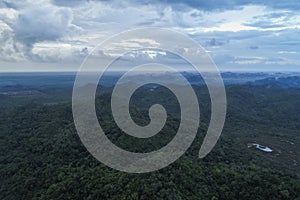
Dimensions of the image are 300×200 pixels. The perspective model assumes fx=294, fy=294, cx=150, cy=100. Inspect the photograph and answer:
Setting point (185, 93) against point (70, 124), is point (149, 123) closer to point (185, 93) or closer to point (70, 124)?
point (70, 124)

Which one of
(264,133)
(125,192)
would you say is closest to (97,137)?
(125,192)

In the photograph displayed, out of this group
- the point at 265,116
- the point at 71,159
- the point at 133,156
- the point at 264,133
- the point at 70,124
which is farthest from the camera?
the point at 265,116

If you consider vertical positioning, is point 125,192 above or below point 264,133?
above

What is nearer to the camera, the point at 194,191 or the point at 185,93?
the point at 194,191

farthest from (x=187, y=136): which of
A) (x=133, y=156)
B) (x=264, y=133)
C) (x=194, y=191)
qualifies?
(x=264, y=133)

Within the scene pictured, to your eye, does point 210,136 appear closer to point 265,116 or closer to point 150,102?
point 265,116

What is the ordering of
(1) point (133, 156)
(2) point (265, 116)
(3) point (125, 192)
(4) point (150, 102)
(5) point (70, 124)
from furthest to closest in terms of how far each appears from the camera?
(4) point (150, 102), (2) point (265, 116), (5) point (70, 124), (1) point (133, 156), (3) point (125, 192)

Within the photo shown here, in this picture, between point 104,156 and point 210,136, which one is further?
point 210,136

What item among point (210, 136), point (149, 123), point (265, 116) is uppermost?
point (149, 123)

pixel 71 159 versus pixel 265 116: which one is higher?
pixel 71 159
